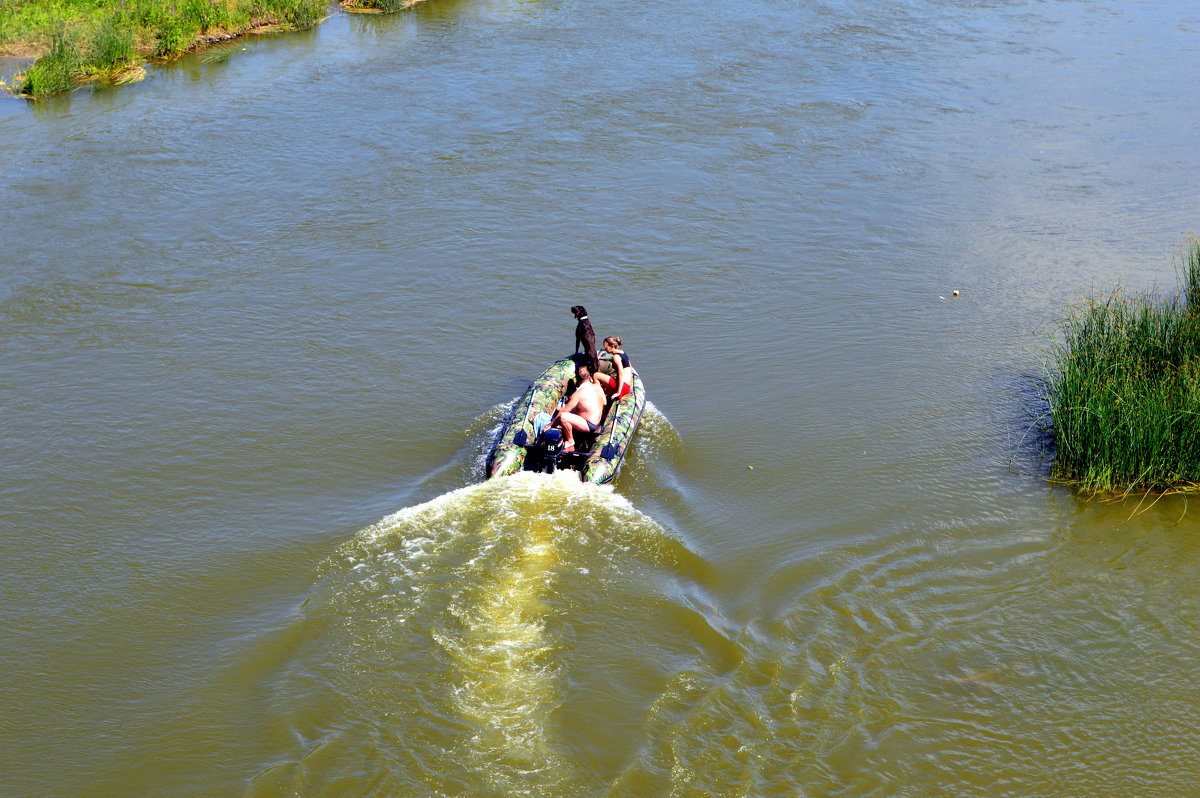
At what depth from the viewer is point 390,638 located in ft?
25.4

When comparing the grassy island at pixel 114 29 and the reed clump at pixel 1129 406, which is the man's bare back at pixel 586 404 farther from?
the grassy island at pixel 114 29

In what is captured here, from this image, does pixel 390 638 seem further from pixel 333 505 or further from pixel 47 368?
pixel 47 368

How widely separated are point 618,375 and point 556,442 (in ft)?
4.50

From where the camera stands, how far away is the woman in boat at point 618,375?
10.4 meters

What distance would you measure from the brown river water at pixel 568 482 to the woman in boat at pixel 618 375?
1.53 ft

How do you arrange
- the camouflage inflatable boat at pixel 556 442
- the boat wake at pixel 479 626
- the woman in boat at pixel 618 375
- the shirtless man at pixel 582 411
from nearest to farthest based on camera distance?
the boat wake at pixel 479 626 → the camouflage inflatable boat at pixel 556 442 → the shirtless man at pixel 582 411 → the woman in boat at pixel 618 375

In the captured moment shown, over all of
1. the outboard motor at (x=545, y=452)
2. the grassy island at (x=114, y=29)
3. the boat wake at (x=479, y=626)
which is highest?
the grassy island at (x=114, y=29)

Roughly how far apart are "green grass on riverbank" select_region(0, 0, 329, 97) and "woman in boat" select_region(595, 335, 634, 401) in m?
14.4

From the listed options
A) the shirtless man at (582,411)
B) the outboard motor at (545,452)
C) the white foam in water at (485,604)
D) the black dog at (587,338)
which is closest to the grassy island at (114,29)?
the black dog at (587,338)

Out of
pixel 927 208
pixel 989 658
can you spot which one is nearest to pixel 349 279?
pixel 927 208

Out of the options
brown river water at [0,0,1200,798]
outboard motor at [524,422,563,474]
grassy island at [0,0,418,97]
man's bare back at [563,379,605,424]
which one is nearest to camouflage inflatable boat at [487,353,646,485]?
outboard motor at [524,422,563,474]

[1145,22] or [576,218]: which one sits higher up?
[1145,22]

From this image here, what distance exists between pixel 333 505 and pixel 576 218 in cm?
718

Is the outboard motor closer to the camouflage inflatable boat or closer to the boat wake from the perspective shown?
the camouflage inflatable boat
